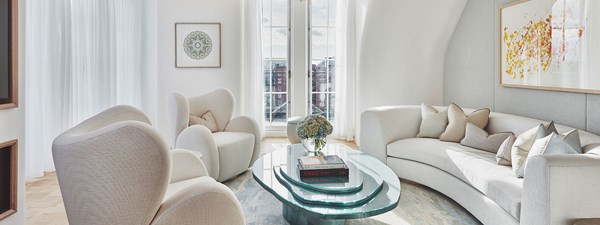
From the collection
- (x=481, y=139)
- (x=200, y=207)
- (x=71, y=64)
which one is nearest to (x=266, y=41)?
(x=71, y=64)

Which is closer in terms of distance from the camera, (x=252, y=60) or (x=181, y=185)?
(x=181, y=185)

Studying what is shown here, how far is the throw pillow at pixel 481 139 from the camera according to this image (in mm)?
3244

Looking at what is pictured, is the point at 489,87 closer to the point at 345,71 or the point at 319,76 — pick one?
the point at 345,71

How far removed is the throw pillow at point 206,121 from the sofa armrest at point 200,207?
8.51 ft

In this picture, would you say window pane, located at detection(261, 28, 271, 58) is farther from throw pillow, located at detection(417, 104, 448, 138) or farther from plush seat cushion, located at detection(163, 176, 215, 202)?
plush seat cushion, located at detection(163, 176, 215, 202)

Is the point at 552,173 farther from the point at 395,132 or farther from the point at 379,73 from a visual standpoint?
the point at 379,73

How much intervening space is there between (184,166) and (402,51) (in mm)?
3677

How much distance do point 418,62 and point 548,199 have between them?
3541 millimetres

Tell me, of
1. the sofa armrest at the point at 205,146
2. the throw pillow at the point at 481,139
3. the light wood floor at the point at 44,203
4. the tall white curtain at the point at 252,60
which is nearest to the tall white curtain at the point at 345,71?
the tall white curtain at the point at 252,60

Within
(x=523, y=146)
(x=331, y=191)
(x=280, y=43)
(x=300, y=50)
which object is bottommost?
(x=331, y=191)

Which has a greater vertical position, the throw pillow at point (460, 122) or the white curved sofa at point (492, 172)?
the throw pillow at point (460, 122)

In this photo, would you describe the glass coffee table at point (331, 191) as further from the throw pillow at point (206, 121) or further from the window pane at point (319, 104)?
the window pane at point (319, 104)

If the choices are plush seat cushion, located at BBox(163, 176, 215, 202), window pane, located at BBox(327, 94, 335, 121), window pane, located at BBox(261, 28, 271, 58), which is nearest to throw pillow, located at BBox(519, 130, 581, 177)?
plush seat cushion, located at BBox(163, 176, 215, 202)

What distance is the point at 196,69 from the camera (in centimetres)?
602
